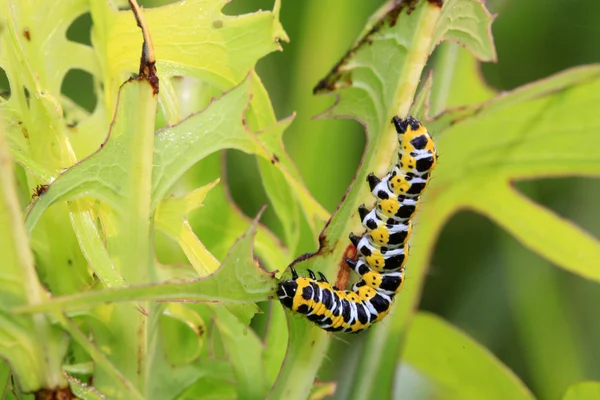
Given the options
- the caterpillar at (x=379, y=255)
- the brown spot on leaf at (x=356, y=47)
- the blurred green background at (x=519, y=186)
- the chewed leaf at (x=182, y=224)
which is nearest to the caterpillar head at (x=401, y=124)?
the caterpillar at (x=379, y=255)

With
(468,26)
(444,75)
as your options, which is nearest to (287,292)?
(468,26)

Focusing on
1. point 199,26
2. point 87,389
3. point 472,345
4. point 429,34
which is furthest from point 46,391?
point 472,345

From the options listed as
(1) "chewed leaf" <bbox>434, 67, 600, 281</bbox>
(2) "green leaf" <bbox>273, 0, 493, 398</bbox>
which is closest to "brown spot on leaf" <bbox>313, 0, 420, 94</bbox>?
(2) "green leaf" <bbox>273, 0, 493, 398</bbox>

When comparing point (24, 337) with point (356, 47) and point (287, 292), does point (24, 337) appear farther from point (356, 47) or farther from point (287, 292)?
point (356, 47)

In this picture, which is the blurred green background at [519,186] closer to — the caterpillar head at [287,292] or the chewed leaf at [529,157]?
the chewed leaf at [529,157]

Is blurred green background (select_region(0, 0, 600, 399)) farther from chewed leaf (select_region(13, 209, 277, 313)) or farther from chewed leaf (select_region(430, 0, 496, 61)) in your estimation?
chewed leaf (select_region(13, 209, 277, 313))

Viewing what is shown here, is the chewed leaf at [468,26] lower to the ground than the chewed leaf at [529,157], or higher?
lower
